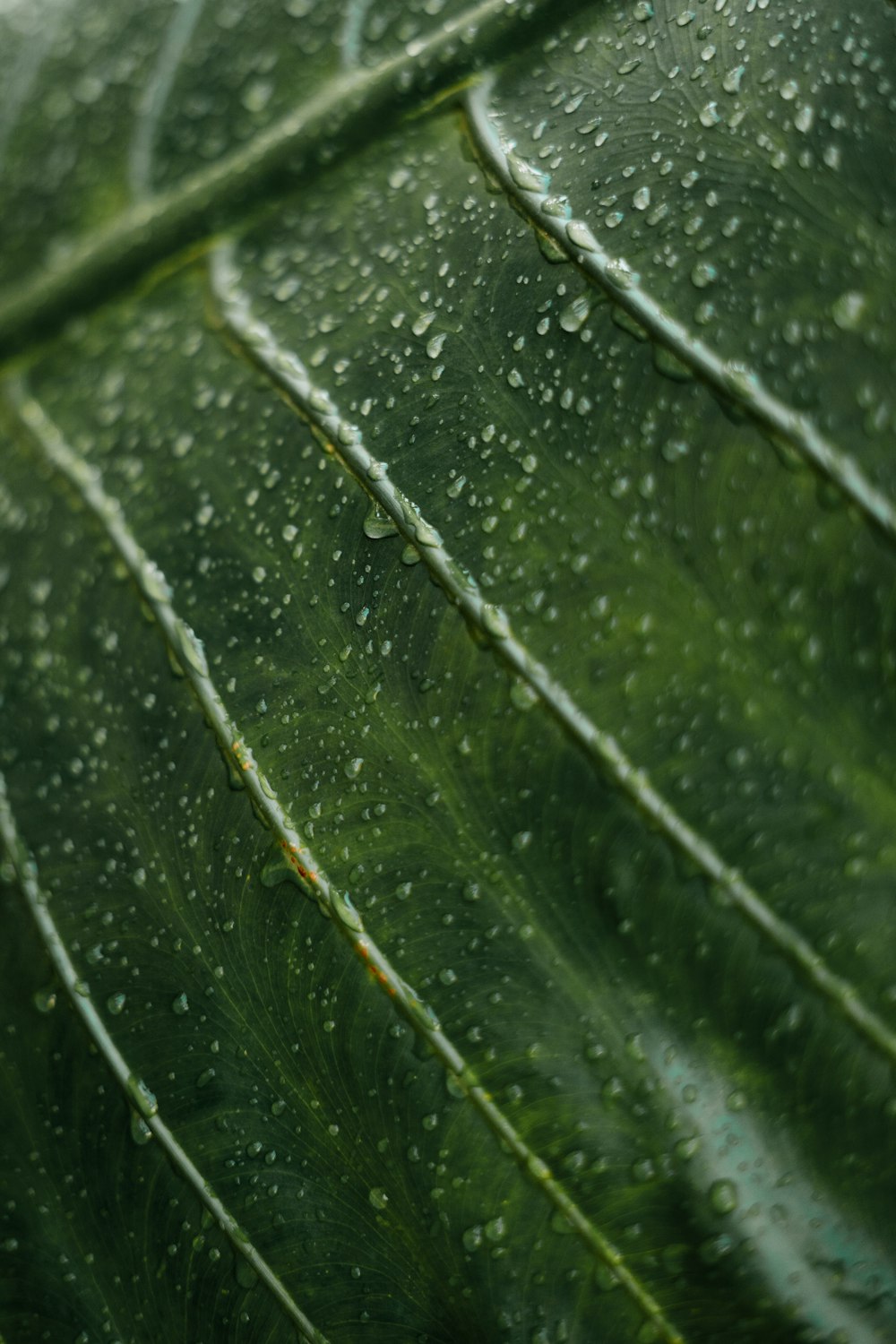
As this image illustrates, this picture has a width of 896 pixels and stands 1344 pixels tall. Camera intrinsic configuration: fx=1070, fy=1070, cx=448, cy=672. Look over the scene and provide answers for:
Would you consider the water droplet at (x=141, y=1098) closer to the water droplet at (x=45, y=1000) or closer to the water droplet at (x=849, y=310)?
the water droplet at (x=45, y=1000)

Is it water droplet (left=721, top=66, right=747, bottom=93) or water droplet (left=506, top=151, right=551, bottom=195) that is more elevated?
water droplet (left=506, top=151, right=551, bottom=195)

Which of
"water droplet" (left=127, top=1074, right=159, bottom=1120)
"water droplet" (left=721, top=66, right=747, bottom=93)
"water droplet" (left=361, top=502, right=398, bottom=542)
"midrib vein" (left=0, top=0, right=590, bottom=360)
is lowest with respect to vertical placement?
"water droplet" (left=127, top=1074, right=159, bottom=1120)

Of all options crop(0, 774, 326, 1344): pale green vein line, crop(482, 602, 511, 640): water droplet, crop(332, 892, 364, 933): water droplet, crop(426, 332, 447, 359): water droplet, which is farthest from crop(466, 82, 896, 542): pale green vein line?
crop(0, 774, 326, 1344): pale green vein line

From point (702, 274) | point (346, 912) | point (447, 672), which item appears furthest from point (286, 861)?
point (702, 274)

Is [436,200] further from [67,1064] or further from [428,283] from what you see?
[67,1064]

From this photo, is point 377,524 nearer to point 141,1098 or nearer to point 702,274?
point 702,274

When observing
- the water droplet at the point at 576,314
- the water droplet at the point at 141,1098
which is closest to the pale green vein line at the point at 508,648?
the water droplet at the point at 576,314

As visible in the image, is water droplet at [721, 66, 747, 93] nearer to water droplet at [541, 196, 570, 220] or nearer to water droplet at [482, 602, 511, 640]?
water droplet at [541, 196, 570, 220]
